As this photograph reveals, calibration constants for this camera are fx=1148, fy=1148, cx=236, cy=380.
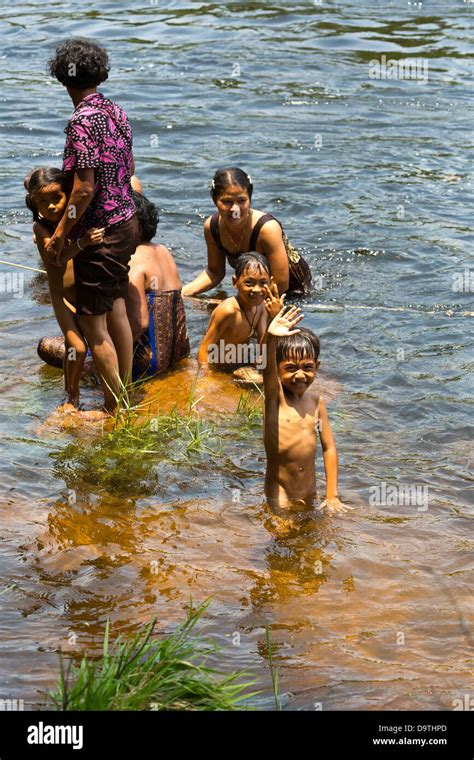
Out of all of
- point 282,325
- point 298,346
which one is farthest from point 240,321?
point 282,325

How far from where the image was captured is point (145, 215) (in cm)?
675

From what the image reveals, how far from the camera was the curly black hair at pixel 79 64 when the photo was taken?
5.53m

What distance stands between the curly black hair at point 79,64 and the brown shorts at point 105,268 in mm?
718

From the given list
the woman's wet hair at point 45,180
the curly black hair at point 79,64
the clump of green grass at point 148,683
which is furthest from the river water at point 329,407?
the curly black hair at point 79,64

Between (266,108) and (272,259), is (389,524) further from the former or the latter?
(266,108)

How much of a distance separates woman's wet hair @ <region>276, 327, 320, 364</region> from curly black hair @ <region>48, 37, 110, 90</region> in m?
1.62

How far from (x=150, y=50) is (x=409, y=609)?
39.5ft

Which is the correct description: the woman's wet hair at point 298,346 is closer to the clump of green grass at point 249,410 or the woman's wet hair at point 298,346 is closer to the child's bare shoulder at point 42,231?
the clump of green grass at point 249,410

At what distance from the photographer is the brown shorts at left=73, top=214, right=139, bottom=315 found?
5.80 metres
